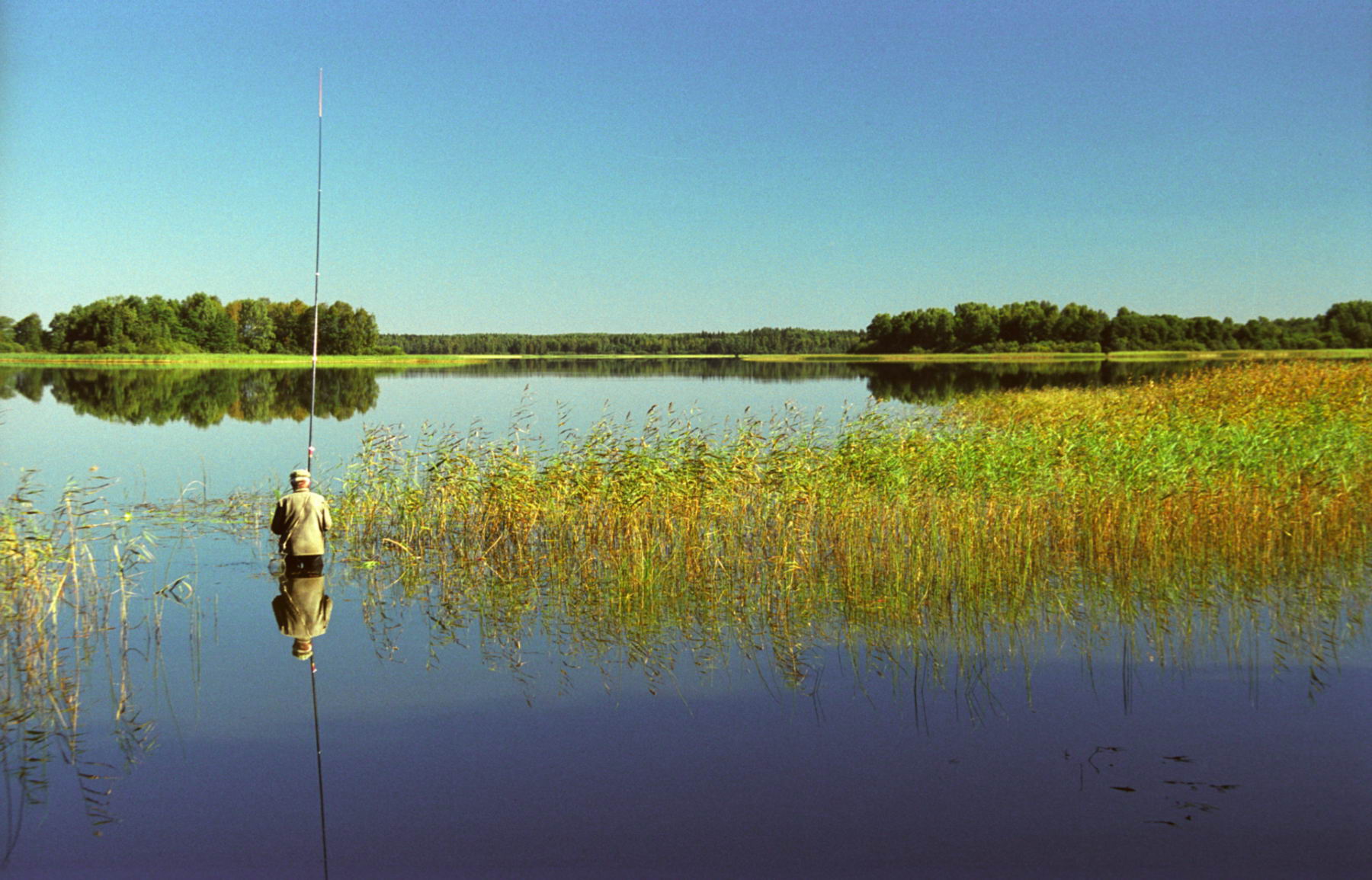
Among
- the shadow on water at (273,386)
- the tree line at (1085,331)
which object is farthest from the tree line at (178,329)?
the tree line at (1085,331)

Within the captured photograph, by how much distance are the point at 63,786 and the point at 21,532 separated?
10.1 meters

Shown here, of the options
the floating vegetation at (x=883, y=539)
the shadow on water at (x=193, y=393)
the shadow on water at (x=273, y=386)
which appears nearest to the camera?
the floating vegetation at (x=883, y=539)

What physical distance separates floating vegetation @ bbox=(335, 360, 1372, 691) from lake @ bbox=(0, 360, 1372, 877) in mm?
118

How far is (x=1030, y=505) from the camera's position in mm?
14867

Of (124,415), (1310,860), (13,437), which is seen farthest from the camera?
(124,415)

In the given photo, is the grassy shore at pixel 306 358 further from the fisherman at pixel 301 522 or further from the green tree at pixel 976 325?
the fisherman at pixel 301 522

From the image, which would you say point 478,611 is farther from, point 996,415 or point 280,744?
point 996,415

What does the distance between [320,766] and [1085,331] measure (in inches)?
5735

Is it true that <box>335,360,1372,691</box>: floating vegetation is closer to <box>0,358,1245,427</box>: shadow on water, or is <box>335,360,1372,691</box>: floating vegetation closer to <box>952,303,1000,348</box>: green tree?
<box>0,358,1245,427</box>: shadow on water

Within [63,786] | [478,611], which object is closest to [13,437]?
[478,611]

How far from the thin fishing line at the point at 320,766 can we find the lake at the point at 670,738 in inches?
1.2

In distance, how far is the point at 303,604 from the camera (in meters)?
12.5

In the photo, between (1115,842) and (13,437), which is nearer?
(1115,842)

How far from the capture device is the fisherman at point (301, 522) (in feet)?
41.7
